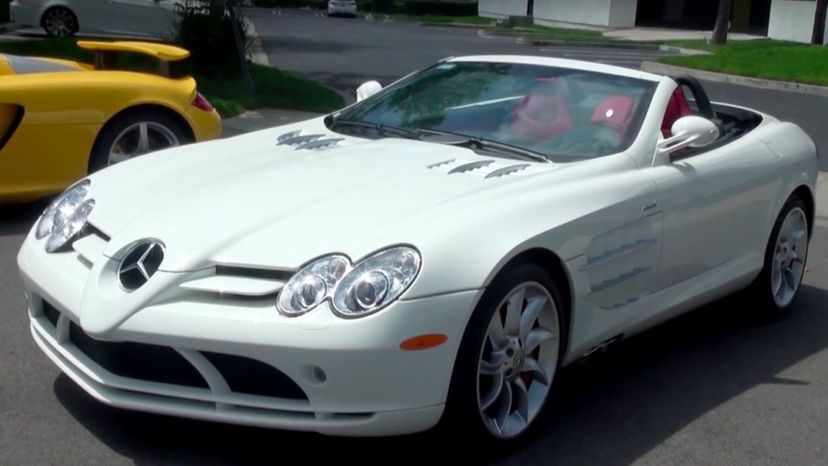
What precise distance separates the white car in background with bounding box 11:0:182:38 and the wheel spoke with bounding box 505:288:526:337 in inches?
694

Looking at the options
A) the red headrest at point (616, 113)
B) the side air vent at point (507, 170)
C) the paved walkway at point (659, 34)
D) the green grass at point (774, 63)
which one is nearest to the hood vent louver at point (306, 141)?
the side air vent at point (507, 170)

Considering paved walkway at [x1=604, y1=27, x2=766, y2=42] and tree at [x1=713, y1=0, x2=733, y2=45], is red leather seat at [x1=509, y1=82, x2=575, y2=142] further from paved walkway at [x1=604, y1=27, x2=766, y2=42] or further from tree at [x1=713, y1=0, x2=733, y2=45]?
paved walkway at [x1=604, y1=27, x2=766, y2=42]

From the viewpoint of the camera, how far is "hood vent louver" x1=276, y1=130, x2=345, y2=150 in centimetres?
549

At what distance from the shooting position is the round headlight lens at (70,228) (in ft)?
15.4

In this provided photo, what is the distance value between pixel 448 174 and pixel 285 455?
1.26 metres

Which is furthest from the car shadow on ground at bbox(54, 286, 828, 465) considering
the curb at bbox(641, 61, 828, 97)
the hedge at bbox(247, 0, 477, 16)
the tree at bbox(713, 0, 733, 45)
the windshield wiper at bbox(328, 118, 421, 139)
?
the hedge at bbox(247, 0, 477, 16)

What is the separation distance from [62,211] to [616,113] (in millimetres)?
2409

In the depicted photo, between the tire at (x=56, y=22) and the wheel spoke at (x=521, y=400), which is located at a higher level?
the wheel spoke at (x=521, y=400)

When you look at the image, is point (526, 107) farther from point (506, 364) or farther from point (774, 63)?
point (774, 63)

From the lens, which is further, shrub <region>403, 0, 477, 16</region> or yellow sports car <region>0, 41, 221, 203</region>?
shrub <region>403, 0, 477, 16</region>

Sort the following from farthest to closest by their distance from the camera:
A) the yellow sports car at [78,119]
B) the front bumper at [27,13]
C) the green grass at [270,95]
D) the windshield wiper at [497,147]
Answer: the front bumper at [27,13], the green grass at [270,95], the yellow sports car at [78,119], the windshield wiper at [497,147]

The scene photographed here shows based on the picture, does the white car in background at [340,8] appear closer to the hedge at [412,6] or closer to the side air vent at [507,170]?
the hedge at [412,6]

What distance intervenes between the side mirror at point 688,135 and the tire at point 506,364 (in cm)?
111

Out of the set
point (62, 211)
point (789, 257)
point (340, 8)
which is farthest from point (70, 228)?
point (340, 8)
